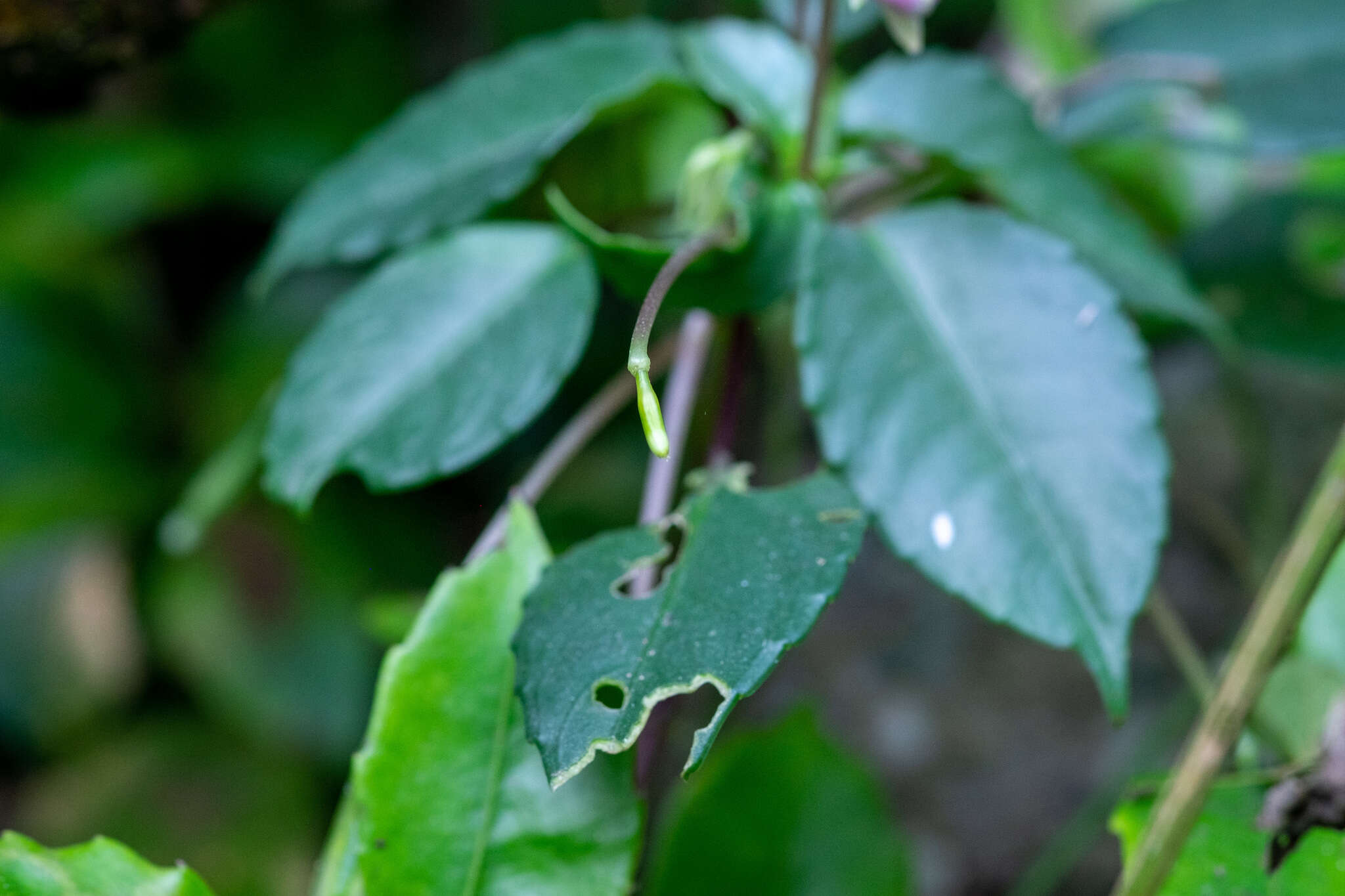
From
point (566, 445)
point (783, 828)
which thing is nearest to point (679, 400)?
point (566, 445)

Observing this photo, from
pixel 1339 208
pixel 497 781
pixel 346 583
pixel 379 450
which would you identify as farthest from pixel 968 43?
pixel 497 781

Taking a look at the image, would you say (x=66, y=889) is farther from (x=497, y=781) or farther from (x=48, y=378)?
(x=48, y=378)

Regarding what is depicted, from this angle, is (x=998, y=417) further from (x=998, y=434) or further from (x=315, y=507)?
(x=315, y=507)

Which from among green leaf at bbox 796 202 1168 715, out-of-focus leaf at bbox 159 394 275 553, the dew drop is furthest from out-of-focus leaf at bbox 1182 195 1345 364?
out-of-focus leaf at bbox 159 394 275 553

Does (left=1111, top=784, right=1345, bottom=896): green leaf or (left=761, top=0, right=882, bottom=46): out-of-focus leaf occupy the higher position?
(left=761, top=0, right=882, bottom=46): out-of-focus leaf

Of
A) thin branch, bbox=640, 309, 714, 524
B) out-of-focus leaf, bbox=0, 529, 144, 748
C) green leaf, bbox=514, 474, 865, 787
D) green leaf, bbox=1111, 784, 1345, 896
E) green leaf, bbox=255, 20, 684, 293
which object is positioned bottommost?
out-of-focus leaf, bbox=0, 529, 144, 748

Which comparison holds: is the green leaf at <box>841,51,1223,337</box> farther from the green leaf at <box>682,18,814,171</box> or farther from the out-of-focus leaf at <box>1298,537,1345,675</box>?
the out-of-focus leaf at <box>1298,537,1345,675</box>

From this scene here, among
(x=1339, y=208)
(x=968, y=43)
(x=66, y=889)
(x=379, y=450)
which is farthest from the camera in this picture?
(x=968, y=43)

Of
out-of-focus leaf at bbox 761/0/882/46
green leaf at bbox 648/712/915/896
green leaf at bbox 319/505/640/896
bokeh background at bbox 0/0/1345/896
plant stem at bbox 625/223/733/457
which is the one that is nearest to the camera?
plant stem at bbox 625/223/733/457
